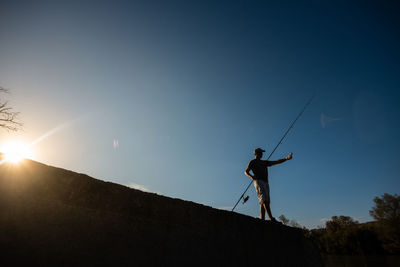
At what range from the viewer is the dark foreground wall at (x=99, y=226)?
4.50 feet

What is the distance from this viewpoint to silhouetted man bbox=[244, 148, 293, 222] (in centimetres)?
432

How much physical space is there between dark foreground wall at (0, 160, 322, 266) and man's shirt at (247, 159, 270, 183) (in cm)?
222

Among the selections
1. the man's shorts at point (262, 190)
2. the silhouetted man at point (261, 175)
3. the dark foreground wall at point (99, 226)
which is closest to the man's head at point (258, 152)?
the silhouetted man at point (261, 175)

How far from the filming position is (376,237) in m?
28.2

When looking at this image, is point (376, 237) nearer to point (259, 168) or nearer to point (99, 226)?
point (259, 168)

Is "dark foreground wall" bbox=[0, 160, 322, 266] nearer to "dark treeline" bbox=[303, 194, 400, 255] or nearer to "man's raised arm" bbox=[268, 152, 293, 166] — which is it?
"man's raised arm" bbox=[268, 152, 293, 166]

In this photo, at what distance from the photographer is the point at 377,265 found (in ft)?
61.2

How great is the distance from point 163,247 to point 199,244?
0.50m

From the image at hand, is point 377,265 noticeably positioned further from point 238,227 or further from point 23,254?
point 23,254

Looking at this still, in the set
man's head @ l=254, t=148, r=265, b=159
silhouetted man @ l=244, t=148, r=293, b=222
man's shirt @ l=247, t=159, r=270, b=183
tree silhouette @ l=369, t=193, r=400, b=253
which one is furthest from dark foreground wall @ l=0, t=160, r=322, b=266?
tree silhouette @ l=369, t=193, r=400, b=253

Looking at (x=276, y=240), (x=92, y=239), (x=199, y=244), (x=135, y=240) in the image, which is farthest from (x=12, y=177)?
(x=276, y=240)

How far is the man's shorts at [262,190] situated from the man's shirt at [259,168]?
11 centimetres

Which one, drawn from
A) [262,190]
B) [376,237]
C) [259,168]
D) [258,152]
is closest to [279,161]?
[258,152]

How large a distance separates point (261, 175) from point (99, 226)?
3.83m
